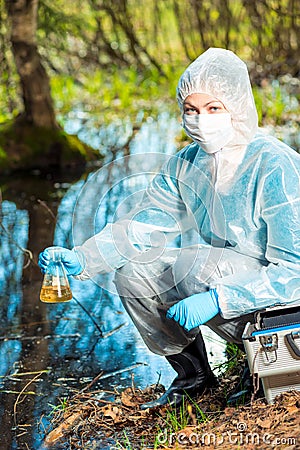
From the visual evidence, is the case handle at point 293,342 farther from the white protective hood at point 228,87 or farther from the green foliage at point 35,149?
the green foliage at point 35,149

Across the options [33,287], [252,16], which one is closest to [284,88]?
[252,16]

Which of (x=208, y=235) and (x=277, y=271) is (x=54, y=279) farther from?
(x=277, y=271)

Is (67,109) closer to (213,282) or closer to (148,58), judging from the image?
(148,58)

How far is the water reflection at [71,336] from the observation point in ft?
11.8

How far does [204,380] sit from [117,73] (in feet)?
35.3

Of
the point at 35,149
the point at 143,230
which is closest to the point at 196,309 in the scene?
the point at 143,230

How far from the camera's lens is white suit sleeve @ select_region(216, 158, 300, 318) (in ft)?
10.2

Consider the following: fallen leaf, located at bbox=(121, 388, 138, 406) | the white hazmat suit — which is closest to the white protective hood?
the white hazmat suit

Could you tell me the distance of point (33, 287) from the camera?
17.7 feet

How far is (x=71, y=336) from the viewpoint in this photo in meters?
4.57

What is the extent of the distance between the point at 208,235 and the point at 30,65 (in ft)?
19.6

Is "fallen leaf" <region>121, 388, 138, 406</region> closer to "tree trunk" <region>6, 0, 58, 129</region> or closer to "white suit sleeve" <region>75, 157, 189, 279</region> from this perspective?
"white suit sleeve" <region>75, 157, 189, 279</region>

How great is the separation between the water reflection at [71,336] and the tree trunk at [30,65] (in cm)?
326

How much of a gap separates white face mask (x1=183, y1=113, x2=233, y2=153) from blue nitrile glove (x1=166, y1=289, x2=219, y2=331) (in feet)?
1.90
